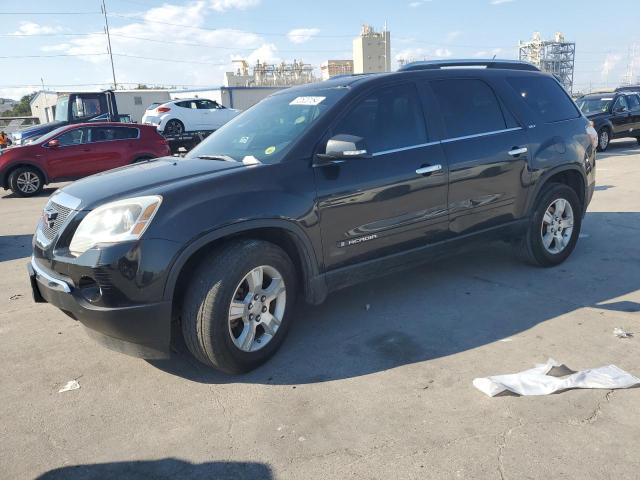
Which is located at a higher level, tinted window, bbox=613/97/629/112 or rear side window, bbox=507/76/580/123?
rear side window, bbox=507/76/580/123

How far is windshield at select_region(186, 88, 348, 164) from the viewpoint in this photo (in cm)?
382

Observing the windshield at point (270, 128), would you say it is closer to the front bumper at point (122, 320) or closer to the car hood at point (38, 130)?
the front bumper at point (122, 320)

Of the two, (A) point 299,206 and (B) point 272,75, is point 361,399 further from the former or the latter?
(B) point 272,75

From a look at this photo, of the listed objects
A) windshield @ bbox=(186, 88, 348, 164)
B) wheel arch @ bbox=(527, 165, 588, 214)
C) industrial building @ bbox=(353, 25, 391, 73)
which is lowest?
wheel arch @ bbox=(527, 165, 588, 214)

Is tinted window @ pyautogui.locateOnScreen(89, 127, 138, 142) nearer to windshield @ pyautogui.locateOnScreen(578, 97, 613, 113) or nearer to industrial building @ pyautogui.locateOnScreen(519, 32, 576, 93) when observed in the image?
windshield @ pyautogui.locateOnScreen(578, 97, 613, 113)

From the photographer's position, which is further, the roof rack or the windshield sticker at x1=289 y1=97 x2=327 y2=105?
the roof rack

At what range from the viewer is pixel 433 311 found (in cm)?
439

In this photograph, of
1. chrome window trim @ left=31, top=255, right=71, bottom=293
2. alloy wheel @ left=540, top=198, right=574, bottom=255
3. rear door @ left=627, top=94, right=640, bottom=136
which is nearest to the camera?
chrome window trim @ left=31, top=255, right=71, bottom=293

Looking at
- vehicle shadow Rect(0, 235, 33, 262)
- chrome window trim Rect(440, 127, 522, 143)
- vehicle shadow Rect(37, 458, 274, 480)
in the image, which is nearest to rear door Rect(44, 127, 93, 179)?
vehicle shadow Rect(0, 235, 33, 262)

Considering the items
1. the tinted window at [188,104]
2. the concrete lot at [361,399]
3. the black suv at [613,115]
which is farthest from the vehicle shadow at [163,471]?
the tinted window at [188,104]

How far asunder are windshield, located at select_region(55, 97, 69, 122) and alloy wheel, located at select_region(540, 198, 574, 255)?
1847cm

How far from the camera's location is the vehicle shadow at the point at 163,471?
8.43 feet

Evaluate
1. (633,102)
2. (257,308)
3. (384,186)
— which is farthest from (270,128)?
(633,102)

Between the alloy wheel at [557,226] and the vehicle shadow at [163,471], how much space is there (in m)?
3.73
